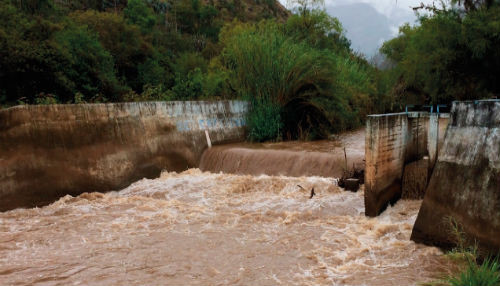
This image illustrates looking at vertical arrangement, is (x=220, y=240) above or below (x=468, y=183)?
below

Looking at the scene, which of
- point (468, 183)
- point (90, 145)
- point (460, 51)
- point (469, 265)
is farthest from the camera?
point (460, 51)

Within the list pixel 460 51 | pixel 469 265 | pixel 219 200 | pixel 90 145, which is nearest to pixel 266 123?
pixel 219 200

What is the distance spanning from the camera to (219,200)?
24.2 ft

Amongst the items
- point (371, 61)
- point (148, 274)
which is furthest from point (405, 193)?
point (371, 61)

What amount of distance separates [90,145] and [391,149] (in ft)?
21.7

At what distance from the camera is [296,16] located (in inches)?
1099

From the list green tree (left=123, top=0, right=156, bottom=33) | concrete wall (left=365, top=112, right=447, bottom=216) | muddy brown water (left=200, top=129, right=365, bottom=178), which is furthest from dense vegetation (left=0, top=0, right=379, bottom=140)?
green tree (left=123, top=0, right=156, bottom=33)

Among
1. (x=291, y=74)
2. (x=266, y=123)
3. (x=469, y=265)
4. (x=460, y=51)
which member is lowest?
(x=469, y=265)

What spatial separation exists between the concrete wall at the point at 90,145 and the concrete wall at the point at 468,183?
6710 mm

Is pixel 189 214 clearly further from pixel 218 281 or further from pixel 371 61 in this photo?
pixel 371 61

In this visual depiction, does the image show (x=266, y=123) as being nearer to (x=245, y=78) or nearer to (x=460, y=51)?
(x=245, y=78)

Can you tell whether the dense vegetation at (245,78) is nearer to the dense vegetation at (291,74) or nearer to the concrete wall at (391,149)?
the dense vegetation at (291,74)

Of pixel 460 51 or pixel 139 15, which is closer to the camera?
pixel 460 51

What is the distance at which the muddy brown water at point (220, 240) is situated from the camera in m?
4.25
